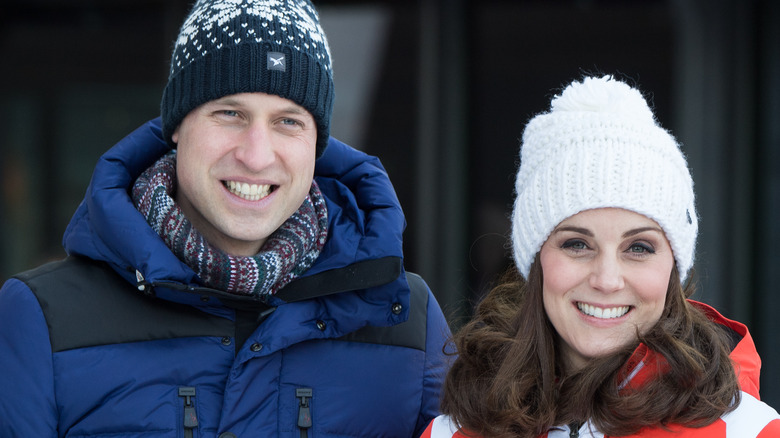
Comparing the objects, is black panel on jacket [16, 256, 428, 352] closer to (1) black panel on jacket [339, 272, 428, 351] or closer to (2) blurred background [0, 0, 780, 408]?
(1) black panel on jacket [339, 272, 428, 351]

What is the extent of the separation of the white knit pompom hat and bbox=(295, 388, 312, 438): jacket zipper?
0.64 m

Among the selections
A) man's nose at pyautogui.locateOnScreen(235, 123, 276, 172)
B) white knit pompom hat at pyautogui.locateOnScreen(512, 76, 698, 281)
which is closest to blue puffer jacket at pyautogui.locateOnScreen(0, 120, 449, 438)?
man's nose at pyautogui.locateOnScreen(235, 123, 276, 172)

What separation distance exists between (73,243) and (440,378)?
1.04 metres

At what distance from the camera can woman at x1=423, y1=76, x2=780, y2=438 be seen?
72.4 inches

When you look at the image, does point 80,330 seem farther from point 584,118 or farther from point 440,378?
point 584,118

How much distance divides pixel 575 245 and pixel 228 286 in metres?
0.84

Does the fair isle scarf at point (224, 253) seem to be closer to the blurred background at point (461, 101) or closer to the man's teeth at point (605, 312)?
the man's teeth at point (605, 312)

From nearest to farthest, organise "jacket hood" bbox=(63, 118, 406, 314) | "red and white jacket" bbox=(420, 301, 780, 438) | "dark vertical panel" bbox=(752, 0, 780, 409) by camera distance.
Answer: "red and white jacket" bbox=(420, 301, 780, 438)
"jacket hood" bbox=(63, 118, 406, 314)
"dark vertical panel" bbox=(752, 0, 780, 409)

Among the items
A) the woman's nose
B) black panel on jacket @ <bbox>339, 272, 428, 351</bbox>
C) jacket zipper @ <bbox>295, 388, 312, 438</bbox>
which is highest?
the woman's nose

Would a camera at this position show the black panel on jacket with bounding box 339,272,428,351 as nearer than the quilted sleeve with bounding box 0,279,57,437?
No

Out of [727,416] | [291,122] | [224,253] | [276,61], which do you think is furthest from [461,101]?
[727,416]

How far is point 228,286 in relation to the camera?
210 cm

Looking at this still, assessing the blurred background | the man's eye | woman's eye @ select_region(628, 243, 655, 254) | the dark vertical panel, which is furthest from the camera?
the blurred background

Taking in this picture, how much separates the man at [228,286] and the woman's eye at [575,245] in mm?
471
